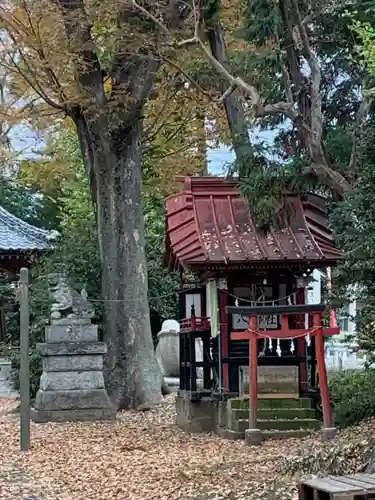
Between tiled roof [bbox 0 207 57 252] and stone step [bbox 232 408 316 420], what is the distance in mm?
12590

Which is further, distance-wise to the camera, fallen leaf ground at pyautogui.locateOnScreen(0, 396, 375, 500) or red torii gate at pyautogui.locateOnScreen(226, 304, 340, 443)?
red torii gate at pyautogui.locateOnScreen(226, 304, 340, 443)

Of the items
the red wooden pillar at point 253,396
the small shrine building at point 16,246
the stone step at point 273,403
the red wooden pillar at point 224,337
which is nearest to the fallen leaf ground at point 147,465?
the red wooden pillar at point 253,396

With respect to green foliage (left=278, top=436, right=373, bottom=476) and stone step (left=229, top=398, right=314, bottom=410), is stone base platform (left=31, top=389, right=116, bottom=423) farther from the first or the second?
green foliage (left=278, top=436, right=373, bottom=476)

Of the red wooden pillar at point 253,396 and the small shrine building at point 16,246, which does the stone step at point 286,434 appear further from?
the small shrine building at point 16,246

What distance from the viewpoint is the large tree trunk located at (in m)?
17.5

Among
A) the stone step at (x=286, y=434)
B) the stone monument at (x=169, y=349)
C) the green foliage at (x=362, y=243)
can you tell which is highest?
the green foliage at (x=362, y=243)

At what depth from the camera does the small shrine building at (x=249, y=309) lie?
1198cm

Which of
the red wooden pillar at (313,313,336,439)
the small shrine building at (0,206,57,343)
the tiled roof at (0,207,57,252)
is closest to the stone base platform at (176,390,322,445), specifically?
the red wooden pillar at (313,313,336,439)

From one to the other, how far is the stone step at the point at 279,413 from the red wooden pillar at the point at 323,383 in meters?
1.11

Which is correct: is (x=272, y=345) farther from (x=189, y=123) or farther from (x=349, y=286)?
(x=189, y=123)

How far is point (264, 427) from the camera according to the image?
469 inches

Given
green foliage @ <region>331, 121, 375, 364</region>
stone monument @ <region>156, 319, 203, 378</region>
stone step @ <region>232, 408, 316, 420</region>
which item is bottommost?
stone step @ <region>232, 408, 316, 420</region>

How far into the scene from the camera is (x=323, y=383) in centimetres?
1111

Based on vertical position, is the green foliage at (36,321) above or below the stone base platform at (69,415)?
above
